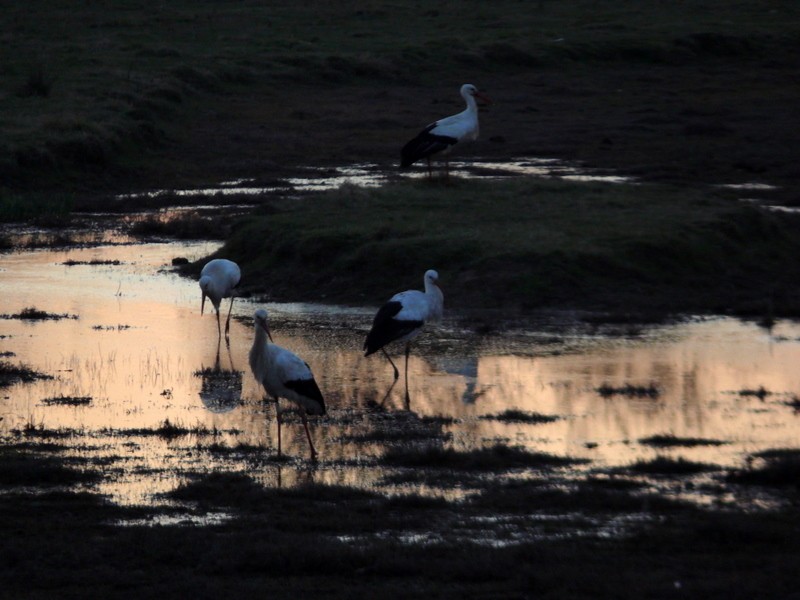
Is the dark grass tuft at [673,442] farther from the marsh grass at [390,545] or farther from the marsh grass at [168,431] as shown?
the marsh grass at [168,431]

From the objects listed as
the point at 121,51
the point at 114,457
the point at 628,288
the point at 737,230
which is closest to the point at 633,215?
the point at 737,230

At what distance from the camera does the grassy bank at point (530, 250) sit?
53.8 feet

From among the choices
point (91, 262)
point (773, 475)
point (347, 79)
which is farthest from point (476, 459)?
point (347, 79)

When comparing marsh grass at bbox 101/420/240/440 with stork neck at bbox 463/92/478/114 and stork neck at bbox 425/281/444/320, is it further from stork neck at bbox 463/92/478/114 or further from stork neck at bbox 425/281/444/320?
stork neck at bbox 463/92/478/114

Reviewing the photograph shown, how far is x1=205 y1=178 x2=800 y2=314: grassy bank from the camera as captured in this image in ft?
53.8

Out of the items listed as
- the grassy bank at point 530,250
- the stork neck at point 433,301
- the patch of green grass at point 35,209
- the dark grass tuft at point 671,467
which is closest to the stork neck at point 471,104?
the grassy bank at point 530,250

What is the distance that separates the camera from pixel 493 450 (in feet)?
33.0

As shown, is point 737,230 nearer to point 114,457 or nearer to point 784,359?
point 784,359

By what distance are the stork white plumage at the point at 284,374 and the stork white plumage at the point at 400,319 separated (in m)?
2.18

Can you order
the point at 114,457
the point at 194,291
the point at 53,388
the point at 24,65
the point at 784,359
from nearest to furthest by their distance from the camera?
the point at 114,457 → the point at 53,388 → the point at 784,359 → the point at 194,291 → the point at 24,65

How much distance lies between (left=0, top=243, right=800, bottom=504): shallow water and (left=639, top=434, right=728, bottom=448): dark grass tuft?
9cm

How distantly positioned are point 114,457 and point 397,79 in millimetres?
36769

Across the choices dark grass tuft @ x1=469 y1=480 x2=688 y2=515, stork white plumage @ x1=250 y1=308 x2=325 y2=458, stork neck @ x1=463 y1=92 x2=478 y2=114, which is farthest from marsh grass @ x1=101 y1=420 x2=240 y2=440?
stork neck @ x1=463 y1=92 x2=478 y2=114

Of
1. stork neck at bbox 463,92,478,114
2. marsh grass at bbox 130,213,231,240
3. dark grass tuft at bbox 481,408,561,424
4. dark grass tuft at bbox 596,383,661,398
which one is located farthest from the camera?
stork neck at bbox 463,92,478,114
